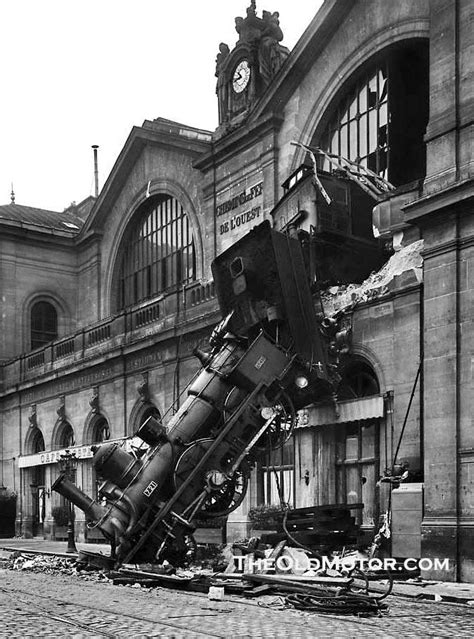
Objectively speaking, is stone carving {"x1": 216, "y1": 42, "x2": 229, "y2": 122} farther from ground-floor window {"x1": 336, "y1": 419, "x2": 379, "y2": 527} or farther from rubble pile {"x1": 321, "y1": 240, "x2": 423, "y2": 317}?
ground-floor window {"x1": 336, "y1": 419, "x2": 379, "y2": 527}

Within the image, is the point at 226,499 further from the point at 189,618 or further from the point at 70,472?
the point at 70,472

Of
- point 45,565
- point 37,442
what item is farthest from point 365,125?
point 37,442

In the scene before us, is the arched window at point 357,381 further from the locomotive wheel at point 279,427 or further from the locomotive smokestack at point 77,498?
the locomotive smokestack at point 77,498

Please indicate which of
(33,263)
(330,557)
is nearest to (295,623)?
(330,557)

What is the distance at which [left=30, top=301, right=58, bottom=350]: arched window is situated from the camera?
46406mm

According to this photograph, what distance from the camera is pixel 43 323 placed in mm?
46531

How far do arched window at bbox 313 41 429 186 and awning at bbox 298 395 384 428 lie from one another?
595 centimetres

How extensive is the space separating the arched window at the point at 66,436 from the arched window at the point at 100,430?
249cm

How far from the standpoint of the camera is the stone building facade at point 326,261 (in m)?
20.1

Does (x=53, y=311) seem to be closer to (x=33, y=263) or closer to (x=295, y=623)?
(x=33, y=263)

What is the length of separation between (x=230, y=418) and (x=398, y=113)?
9698 mm

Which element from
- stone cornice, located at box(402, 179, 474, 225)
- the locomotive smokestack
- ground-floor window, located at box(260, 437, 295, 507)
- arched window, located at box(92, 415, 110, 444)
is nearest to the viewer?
stone cornice, located at box(402, 179, 474, 225)

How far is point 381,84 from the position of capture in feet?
83.9

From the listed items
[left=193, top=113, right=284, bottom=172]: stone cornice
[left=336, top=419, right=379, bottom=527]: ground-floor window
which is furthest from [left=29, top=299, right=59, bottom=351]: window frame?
[left=336, top=419, right=379, bottom=527]: ground-floor window
